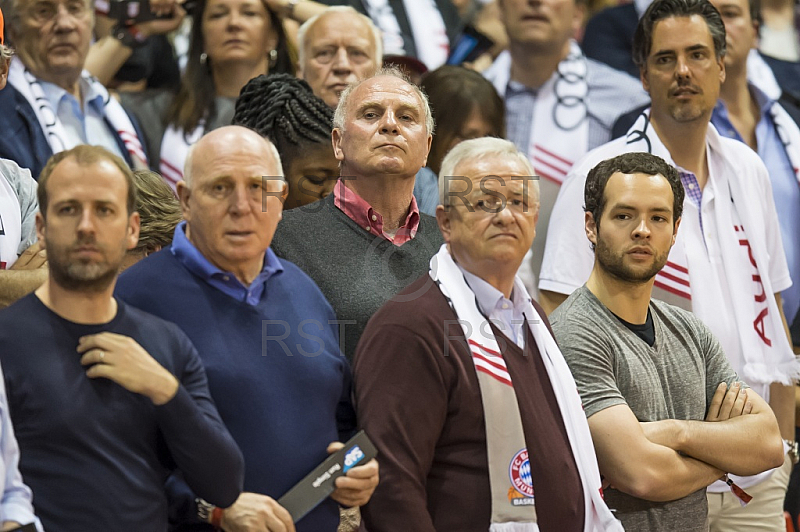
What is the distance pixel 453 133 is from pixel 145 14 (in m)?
1.39

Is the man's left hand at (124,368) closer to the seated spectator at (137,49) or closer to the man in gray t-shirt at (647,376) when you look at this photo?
the man in gray t-shirt at (647,376)

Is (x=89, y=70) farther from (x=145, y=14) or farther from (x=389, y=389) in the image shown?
(x=389, y=389)

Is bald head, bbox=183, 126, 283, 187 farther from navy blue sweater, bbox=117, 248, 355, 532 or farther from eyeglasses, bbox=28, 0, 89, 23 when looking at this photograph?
eyeglasses, bbox=28, 0, 89, 23

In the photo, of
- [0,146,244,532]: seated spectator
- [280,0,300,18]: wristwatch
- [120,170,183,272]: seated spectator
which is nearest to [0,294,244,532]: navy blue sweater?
[0,146,244,532]: seated spectator

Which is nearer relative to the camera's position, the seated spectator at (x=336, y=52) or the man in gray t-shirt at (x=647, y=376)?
the man in gray t-shirt at (x=647, y=376)

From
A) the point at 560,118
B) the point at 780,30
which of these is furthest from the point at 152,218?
the point at 780,30

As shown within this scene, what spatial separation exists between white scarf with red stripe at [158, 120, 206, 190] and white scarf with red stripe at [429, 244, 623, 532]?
1742 mm

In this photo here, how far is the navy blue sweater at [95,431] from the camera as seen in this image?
7.80 feet

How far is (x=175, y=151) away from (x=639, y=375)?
2111mm

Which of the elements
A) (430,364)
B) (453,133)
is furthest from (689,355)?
(453,133)

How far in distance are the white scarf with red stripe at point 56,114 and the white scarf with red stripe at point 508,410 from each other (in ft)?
5.57

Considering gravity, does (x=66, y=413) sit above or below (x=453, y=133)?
below

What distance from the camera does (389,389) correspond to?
2787mm

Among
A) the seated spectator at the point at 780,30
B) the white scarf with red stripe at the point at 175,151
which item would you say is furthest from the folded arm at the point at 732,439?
the seated spectator at the point at 780,30
